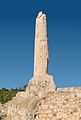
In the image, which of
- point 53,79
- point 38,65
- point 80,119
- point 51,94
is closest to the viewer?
point 80,119

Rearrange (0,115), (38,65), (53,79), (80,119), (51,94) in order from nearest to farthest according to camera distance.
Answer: (80,119) → (51,94) → (0,115) → (53,79) → (38,65)

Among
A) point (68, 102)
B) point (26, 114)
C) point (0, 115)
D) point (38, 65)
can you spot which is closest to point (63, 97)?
point (68, 102)

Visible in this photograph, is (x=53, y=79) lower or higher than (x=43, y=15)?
lower

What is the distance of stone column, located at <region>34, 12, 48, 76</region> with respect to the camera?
4500cm

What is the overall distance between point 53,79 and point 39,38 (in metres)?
8.78

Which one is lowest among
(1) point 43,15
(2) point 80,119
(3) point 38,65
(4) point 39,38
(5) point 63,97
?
(2) point 80,119

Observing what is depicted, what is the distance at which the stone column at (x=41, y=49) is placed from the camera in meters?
45.0

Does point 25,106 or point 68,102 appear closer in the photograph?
point 68,102

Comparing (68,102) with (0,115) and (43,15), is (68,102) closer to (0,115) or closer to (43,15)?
(0,115)

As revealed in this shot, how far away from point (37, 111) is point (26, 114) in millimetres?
394

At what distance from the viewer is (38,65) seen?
4525cm

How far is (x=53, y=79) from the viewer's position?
38.7m

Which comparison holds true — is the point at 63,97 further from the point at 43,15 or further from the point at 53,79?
the point at 43,15

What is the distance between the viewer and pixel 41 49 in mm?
45625
